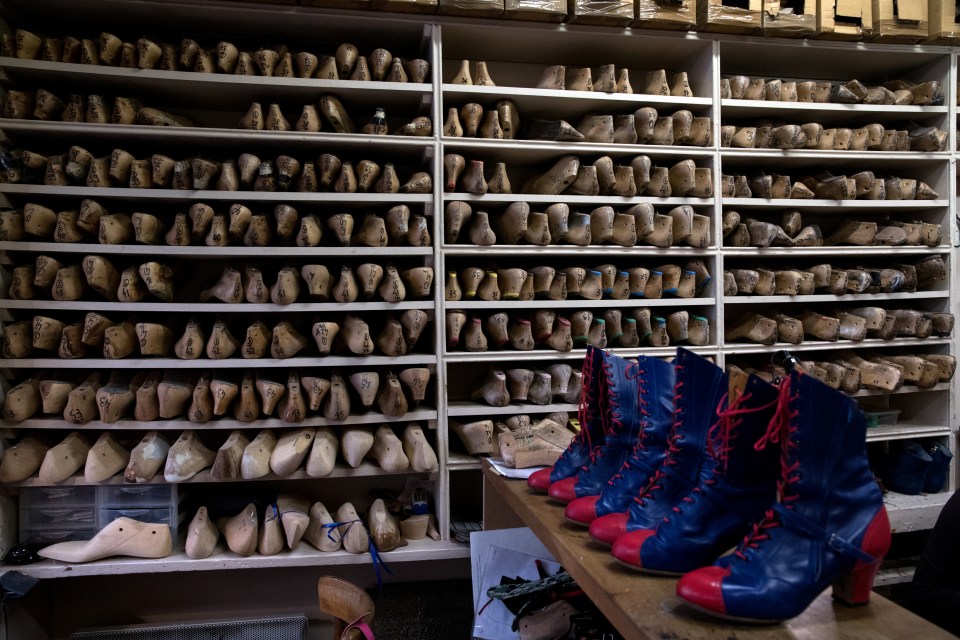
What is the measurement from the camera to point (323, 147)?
2785 millimetres

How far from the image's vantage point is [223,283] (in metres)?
2.66

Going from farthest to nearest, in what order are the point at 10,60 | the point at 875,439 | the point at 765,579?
the point at 875,439
the point at 10,60
the point at 765,579

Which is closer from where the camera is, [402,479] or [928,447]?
[402,479]

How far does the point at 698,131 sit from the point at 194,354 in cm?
253

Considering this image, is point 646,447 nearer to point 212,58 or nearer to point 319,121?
point 319,121

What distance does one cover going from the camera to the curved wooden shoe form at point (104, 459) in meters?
2.47

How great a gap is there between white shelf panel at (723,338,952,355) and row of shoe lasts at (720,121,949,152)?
0.99 meters

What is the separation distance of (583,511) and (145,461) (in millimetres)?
1880

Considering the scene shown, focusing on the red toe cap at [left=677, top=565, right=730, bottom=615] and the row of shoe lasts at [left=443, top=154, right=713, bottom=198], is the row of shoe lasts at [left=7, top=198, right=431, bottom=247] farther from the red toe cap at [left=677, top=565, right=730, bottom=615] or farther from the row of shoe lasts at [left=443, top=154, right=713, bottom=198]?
the red toe cap at [left=677, top=565, right=730, bottom=615]

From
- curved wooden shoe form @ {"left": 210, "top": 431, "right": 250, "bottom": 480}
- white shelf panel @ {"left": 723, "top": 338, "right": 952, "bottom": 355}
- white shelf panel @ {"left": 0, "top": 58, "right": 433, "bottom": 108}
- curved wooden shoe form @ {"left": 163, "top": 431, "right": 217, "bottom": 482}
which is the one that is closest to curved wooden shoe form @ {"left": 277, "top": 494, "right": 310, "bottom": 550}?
curved wooden shoe form @ {"left": 210, "top": 431, "right": 250, "bottom": 480}

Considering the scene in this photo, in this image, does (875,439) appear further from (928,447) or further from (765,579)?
(765,579)

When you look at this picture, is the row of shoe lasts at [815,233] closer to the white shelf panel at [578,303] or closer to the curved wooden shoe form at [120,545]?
the white shelf panel at [578,303]

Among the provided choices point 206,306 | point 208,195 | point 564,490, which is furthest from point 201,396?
point 564,490

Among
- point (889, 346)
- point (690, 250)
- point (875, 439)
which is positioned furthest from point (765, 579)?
point (889, 346)
